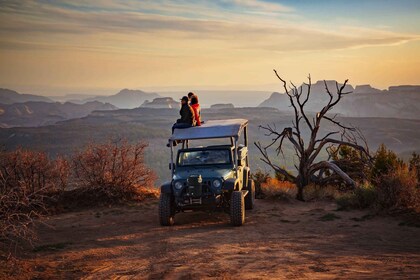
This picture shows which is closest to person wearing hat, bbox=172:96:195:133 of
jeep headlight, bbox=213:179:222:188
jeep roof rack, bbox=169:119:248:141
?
jeep roof rack, bbox=169:119:248:141

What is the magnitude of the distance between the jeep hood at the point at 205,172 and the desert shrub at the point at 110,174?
426 cm

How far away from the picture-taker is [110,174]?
15812 mm

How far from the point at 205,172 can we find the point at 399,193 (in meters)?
5.23

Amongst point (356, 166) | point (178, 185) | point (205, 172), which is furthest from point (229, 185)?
point (356, 166)

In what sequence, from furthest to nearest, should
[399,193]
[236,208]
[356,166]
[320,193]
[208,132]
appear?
[356,166], [320,193], [208,132], [399,193], [236,208]

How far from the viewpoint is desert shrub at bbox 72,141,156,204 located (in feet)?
50.4

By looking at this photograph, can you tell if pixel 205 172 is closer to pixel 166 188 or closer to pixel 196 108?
pixel 166 188

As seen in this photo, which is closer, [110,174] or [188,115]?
[188,115]

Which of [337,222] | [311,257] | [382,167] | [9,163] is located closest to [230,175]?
[337,222]

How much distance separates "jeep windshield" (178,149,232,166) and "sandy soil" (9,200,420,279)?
1552mm

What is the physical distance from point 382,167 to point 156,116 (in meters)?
174

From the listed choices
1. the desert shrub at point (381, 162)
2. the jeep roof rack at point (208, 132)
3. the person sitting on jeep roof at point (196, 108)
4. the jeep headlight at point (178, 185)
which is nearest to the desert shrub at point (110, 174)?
the person sitting on jeep roof at point (196, 108)

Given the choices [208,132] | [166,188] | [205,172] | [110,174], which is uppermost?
[208,132]

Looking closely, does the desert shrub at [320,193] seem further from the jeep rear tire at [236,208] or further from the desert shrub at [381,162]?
the jeep rear tire at [236,208]
